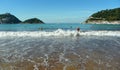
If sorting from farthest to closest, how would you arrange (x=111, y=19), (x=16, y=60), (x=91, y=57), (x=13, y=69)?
(x=111, y=19)
(x=91, y=57)
(x=16, y=60)
(x=13, y=69)

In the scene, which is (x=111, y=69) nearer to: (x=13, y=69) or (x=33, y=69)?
(x=33, y=69)

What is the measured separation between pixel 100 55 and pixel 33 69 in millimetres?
5136

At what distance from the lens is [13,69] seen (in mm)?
10133

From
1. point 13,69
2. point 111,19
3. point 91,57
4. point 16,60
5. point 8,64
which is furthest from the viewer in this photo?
point 111,19

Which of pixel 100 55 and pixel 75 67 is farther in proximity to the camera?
pixel 100 55

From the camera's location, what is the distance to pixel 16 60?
12062 mm

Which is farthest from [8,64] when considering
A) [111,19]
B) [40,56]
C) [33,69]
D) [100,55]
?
[111,19]

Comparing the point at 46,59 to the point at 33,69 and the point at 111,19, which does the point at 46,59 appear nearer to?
the point at 33,69

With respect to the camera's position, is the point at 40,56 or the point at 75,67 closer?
the point at 75,67

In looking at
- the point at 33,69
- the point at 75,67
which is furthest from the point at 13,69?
the point at 75,67

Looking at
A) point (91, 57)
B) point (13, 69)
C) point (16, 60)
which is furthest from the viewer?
point (91, 57)

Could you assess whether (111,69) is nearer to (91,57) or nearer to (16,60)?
(91,57)

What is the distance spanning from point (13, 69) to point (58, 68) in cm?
218

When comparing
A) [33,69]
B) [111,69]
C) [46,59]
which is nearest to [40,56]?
[46,59]
